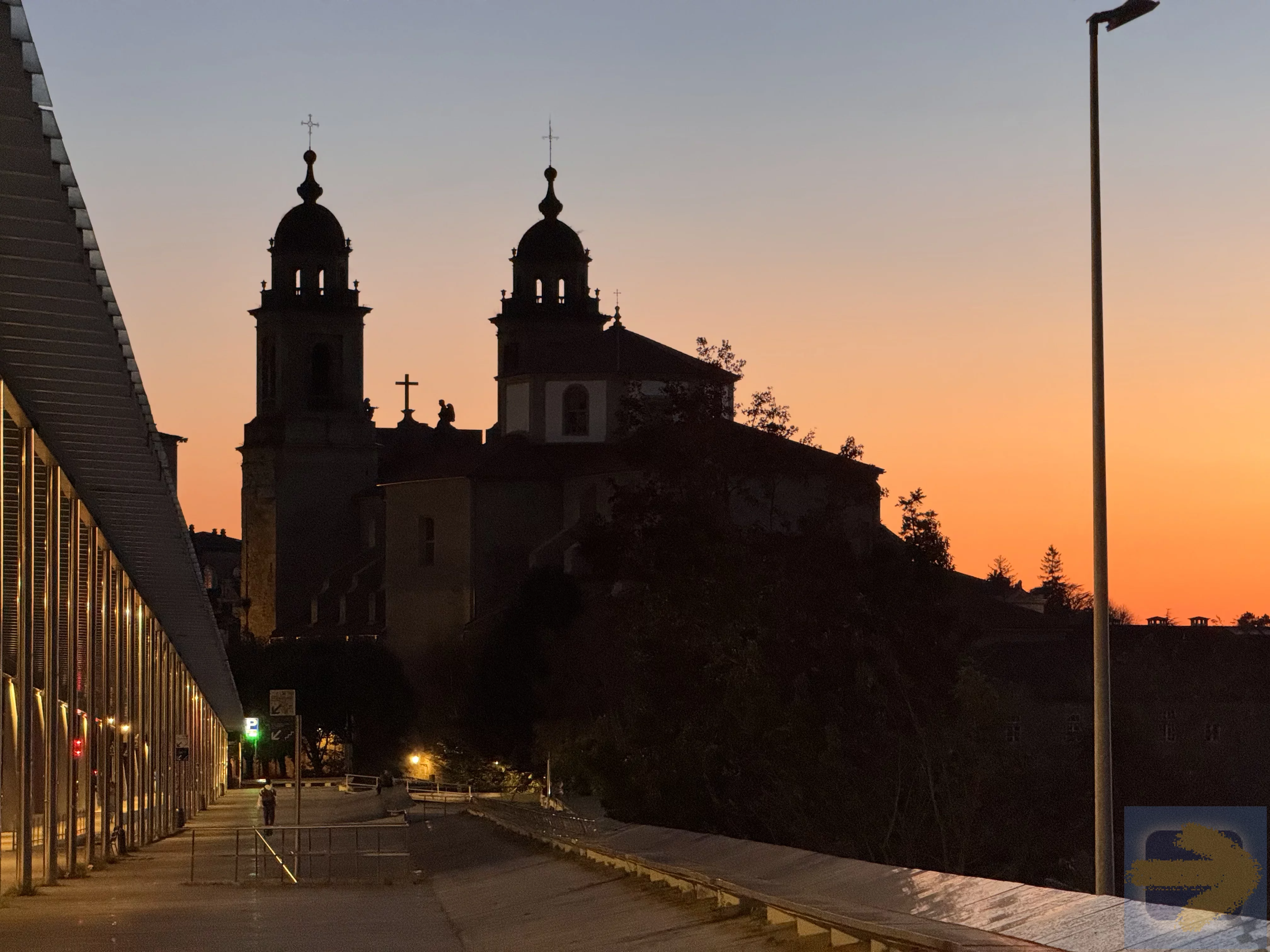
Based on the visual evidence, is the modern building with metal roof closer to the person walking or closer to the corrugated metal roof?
the corrugated metal roof

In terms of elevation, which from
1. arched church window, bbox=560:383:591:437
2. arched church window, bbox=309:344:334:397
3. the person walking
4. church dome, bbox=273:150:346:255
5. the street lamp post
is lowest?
the person walking

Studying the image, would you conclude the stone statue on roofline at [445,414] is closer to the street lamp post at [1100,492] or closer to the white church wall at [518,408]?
the white church wall at [518,408]

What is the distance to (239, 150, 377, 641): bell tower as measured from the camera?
383 feet

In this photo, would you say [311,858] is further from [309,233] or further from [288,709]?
[309,233]

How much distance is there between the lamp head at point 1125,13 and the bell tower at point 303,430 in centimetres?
9725

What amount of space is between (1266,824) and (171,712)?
37.3 meters

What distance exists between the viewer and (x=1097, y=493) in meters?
21.0

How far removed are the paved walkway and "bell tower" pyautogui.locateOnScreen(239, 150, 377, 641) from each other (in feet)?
287

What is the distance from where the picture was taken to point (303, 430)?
11812cm

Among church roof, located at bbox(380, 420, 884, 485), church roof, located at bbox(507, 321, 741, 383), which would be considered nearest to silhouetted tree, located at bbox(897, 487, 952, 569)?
church roof, located at bbox(380, 420, 884, 485)

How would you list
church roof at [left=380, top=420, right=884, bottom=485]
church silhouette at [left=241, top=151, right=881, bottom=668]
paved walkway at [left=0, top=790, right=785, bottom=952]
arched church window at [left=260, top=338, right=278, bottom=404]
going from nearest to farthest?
paved walkway at [left=0, top=790, right=785, bottom=952], church roof at [left=380, top=420, right=884, bottom=485], church silhouette at [left=241, top=151, right=881, bottom=668], arched church window at [left=260, top=338, right=278, bottom=404]

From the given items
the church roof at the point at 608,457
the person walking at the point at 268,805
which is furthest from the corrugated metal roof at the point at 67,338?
the church roof at the point at 608,457

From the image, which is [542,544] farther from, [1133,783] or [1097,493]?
[1097,493]

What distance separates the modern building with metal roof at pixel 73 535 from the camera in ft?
55.2
